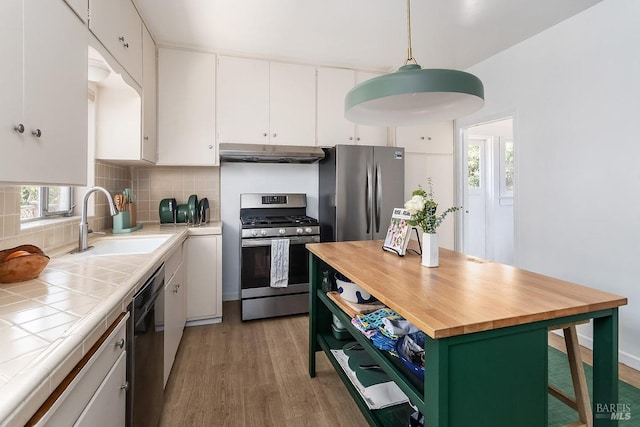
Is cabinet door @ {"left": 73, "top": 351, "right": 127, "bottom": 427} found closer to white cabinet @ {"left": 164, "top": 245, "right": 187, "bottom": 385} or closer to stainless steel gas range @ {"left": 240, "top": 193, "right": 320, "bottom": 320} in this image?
white cabinet @ {"left": 164, "top": 245, "right": 187, "bottom": 385}

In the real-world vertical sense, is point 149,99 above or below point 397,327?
above

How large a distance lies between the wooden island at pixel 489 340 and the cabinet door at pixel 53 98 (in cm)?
130

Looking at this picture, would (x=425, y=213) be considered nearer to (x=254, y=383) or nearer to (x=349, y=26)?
(x=254, y=383)

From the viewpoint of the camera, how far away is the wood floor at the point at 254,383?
1.68 meters

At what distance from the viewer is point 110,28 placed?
1.76 m

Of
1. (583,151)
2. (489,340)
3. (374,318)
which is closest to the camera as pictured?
(489,340)

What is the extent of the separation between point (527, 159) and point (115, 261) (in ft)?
10.9

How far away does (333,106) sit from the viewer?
3324 millimetres

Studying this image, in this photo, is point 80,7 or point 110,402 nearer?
point 110,402

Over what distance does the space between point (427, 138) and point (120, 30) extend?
3107mm

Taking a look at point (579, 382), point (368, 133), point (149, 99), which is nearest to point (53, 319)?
point (579, 382)

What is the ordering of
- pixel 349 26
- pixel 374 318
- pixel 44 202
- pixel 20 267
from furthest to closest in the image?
1. pixel 349 26
2. pixel 44 202
3. pixel 374 318
4. pixel 20 267

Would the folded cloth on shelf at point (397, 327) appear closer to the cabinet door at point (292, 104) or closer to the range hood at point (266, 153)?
the range hood at point (266, 153)

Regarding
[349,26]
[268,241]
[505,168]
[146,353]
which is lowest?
[146,353]
